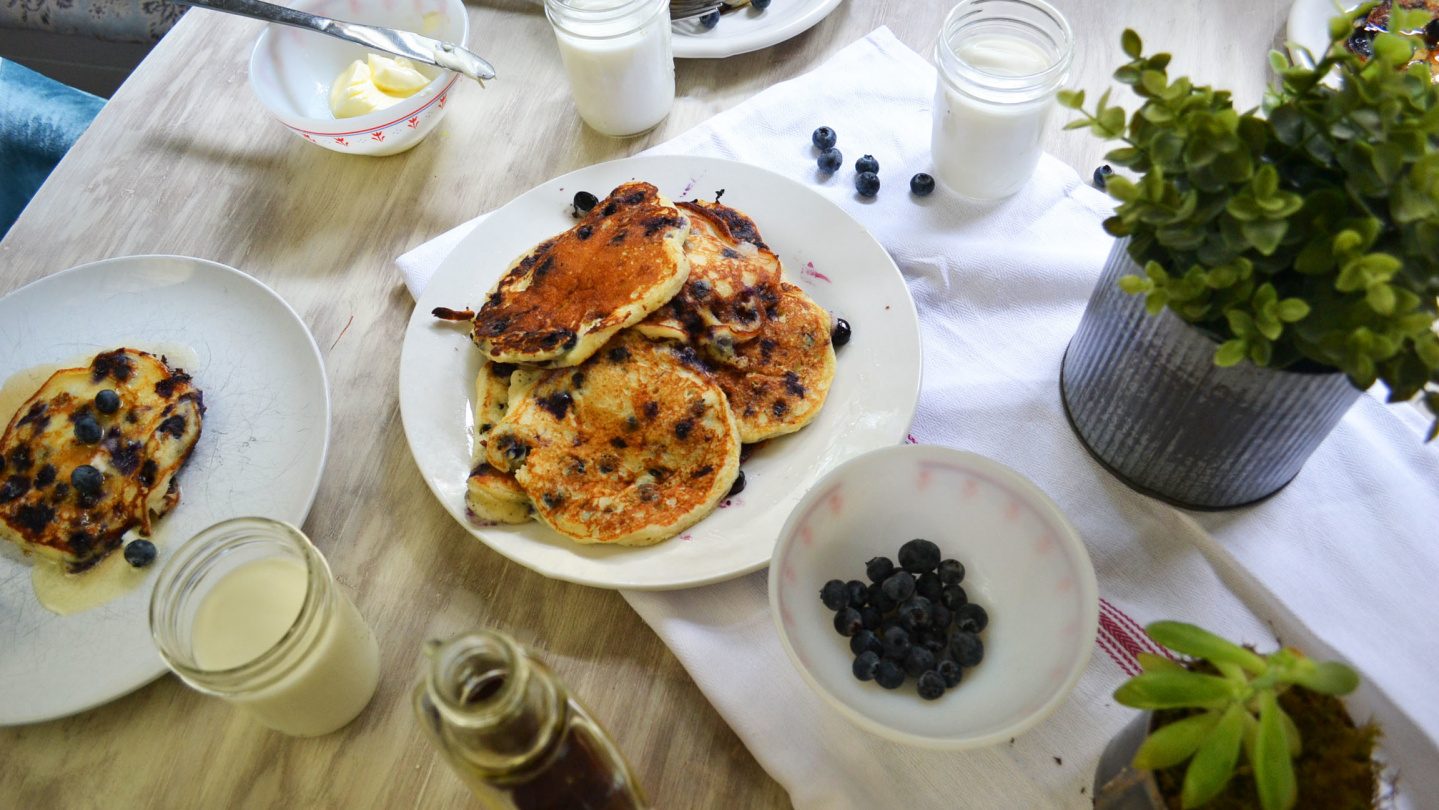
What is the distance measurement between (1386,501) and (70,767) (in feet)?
5.81

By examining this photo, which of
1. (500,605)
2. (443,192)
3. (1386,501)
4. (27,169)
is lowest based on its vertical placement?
(27,169)

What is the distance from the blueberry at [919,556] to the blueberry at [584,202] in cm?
82

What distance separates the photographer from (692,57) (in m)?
1.82

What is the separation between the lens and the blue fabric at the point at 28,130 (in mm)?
2133

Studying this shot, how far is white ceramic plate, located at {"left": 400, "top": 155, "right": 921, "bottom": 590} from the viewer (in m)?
1.16

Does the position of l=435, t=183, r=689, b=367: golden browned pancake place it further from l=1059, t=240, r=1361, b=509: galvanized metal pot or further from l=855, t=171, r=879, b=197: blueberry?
l=1059, t=240, r=1361, b=509: galvanized metal pot

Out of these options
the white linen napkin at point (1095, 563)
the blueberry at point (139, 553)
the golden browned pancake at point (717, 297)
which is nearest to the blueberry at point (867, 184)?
the white linen napkin at point (1095, 563)

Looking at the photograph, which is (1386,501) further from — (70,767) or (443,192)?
(70,767)

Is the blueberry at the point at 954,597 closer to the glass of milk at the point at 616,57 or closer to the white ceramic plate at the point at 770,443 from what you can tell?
the white ceramic plate at the point at 770,443

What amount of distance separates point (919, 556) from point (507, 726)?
20.3 inches

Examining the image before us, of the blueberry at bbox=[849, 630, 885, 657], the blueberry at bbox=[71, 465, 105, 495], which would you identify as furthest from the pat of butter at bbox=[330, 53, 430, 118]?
the blueberry at bbox=[849, 630, 885, 657]

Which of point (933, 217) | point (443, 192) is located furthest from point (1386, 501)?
point (443, 192)

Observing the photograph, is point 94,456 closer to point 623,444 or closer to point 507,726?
point 623,444

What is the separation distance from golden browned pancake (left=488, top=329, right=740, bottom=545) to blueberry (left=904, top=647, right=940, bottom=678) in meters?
0.34
